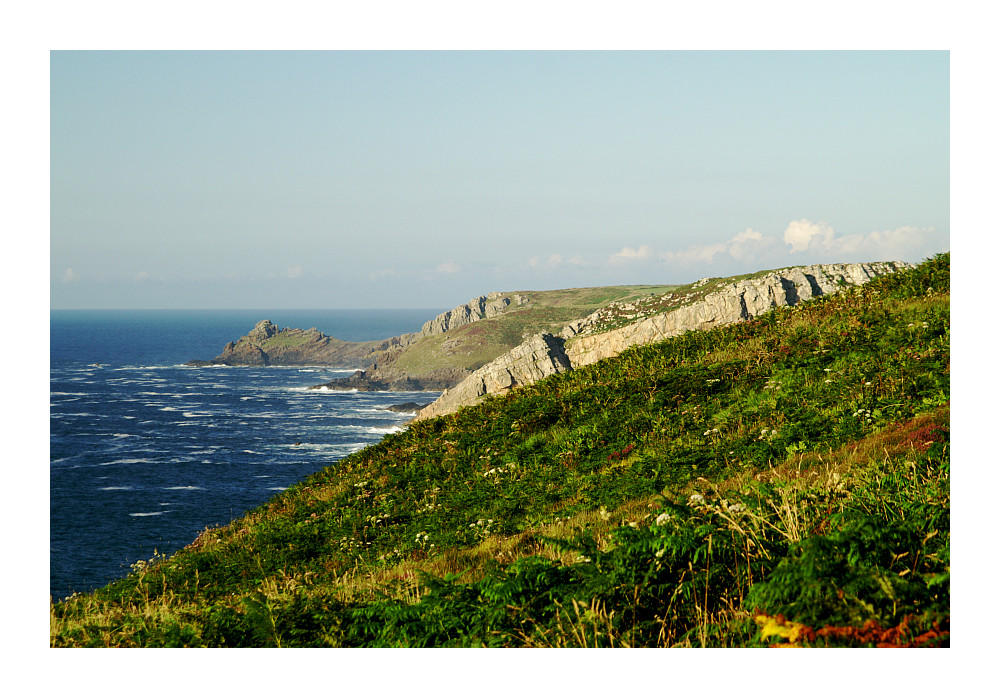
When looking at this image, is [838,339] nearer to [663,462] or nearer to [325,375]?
[663,462]

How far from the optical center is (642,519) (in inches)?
A: 286

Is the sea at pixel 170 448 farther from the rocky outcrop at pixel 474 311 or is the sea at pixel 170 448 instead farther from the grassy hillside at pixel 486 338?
the rocky outcrop at pixel 474 311

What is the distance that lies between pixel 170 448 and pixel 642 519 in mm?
76569

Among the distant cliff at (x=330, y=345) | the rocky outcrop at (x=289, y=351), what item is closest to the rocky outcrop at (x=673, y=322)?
the distant cliff at (x=330, y=345)

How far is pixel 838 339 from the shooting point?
1355 cm

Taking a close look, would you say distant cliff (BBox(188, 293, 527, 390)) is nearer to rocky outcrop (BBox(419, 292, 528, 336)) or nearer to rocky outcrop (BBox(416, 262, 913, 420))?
rocky outcrop (BBox(419, 292, 528, 336))

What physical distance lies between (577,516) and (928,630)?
15.5ft

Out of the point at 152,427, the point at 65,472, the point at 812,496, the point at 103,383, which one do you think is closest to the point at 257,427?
the point at 152,427

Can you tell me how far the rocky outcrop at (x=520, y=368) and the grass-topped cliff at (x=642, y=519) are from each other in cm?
2723

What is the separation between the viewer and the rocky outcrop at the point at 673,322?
148ft

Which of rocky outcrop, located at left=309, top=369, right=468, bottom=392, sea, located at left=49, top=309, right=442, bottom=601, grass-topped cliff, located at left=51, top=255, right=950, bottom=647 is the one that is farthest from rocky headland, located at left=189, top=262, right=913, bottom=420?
sea, located at left=49, top=309, right=442, bottom=601

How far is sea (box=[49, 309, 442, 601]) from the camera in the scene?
139 feet

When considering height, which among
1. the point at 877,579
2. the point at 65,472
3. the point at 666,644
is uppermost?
the point at 877,579

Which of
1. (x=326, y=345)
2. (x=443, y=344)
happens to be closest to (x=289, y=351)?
(x=326, y=345)
